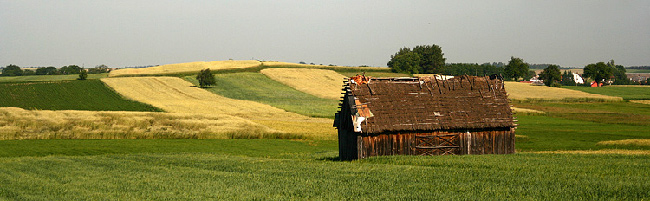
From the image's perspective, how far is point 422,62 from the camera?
153 metres

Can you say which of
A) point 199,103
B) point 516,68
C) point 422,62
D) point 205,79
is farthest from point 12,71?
point 516,68

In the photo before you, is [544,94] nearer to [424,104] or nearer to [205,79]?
[205,79]

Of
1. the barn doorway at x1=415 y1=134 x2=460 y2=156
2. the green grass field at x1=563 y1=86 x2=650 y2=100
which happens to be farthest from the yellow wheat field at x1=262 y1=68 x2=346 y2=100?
the barn doorway at x1=415 y1=134 x2=460 y2=156

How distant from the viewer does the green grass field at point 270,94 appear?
75.5 meters

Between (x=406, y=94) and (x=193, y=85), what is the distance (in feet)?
242

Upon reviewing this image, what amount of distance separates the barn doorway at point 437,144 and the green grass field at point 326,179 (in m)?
4.21

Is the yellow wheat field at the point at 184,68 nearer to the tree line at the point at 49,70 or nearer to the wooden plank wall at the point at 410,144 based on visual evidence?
the tree line at the point at 49,70

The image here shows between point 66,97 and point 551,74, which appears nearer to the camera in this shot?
point 66,97

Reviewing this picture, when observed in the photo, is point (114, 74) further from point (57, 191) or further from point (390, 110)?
point (57, 191)

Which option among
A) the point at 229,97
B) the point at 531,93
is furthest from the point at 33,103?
the point at 531,93

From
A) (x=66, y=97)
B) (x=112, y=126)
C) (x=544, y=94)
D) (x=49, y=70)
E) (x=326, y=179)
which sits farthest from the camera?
(x=49, y=70)

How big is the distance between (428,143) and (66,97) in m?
56.8

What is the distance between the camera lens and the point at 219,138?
4616cm

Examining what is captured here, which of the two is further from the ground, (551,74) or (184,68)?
(184,68)
